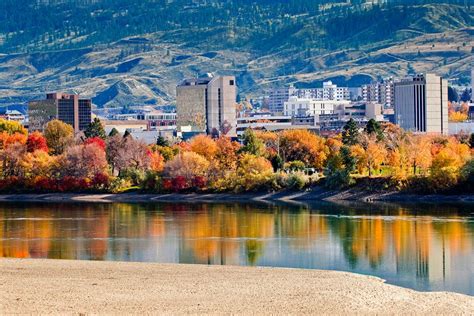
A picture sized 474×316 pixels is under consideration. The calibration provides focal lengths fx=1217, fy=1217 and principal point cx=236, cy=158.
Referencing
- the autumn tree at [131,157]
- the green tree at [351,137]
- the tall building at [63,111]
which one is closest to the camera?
the autumn tree at [131,157]

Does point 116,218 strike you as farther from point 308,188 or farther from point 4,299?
point 4,299

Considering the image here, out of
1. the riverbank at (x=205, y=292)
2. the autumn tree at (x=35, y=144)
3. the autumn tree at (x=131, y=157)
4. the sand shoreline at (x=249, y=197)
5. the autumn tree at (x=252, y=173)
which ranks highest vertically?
the autumn tree at (x=35, y=144)

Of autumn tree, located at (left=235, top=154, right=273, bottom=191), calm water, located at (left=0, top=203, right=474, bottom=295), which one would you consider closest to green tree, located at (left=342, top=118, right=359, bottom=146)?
autumn tree, located at (left=235, top=154, right=273, bottom=191)

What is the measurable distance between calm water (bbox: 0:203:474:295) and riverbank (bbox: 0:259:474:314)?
8.60 feet

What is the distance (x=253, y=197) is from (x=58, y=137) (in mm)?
40748

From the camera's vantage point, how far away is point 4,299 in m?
36.4

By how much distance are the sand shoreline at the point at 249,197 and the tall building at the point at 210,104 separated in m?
83.4

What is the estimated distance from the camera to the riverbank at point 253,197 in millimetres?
83938

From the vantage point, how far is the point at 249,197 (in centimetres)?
9075

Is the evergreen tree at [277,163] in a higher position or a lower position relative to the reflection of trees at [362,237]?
higher

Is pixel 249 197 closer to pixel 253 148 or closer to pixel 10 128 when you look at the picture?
pixel 253 148

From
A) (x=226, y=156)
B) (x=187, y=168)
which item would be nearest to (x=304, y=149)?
(x=226, y=156)

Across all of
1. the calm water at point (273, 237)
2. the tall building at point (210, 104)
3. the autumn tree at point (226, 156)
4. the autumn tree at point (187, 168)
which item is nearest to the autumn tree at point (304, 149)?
the autumn tree at point (226, 156)

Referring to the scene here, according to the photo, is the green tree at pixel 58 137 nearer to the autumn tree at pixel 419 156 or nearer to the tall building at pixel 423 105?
the autumn tree at pixel 419 156
